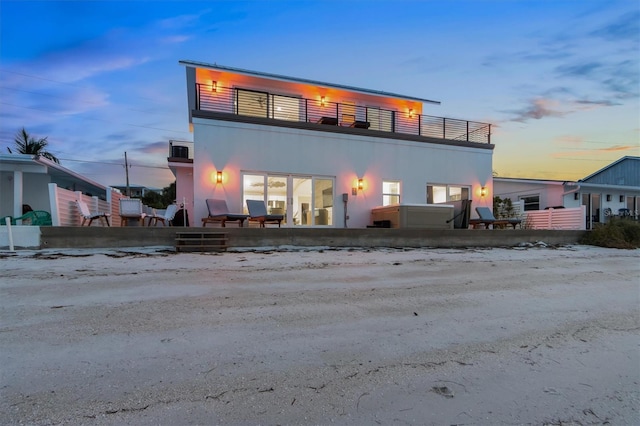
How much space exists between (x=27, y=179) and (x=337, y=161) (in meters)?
13.1

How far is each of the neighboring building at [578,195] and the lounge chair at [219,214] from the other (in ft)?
60.1

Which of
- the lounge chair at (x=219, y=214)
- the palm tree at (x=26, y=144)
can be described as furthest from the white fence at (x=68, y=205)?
the palm tree at (x=26, y=144)

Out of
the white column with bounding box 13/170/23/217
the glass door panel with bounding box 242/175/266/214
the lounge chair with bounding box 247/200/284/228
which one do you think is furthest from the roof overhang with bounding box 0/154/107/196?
the lounge chair with bounding box 247/200/284/228

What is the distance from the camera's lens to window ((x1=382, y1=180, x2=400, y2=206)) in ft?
39.8

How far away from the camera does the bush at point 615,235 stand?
33.3ft

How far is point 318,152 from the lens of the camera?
11.3 meters

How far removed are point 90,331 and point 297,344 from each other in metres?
1.64

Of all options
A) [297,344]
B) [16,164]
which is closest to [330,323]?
[297,344]

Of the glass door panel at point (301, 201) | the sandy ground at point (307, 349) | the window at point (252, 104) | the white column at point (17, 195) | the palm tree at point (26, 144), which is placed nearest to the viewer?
the sandy ground at point (307, 349)

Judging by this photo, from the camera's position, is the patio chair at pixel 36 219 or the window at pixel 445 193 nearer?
the patio chair at pixel 36 219

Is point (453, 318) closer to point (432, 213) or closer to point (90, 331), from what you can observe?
point (90, 331)

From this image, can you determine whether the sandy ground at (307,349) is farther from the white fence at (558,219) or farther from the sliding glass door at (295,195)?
the white fence at (558,219)

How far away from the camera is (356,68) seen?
A: 14.6 m

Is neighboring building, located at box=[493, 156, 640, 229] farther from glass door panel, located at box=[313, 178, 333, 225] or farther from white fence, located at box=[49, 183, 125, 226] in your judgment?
white fence, located at box=[49, 183, 125, 226]
